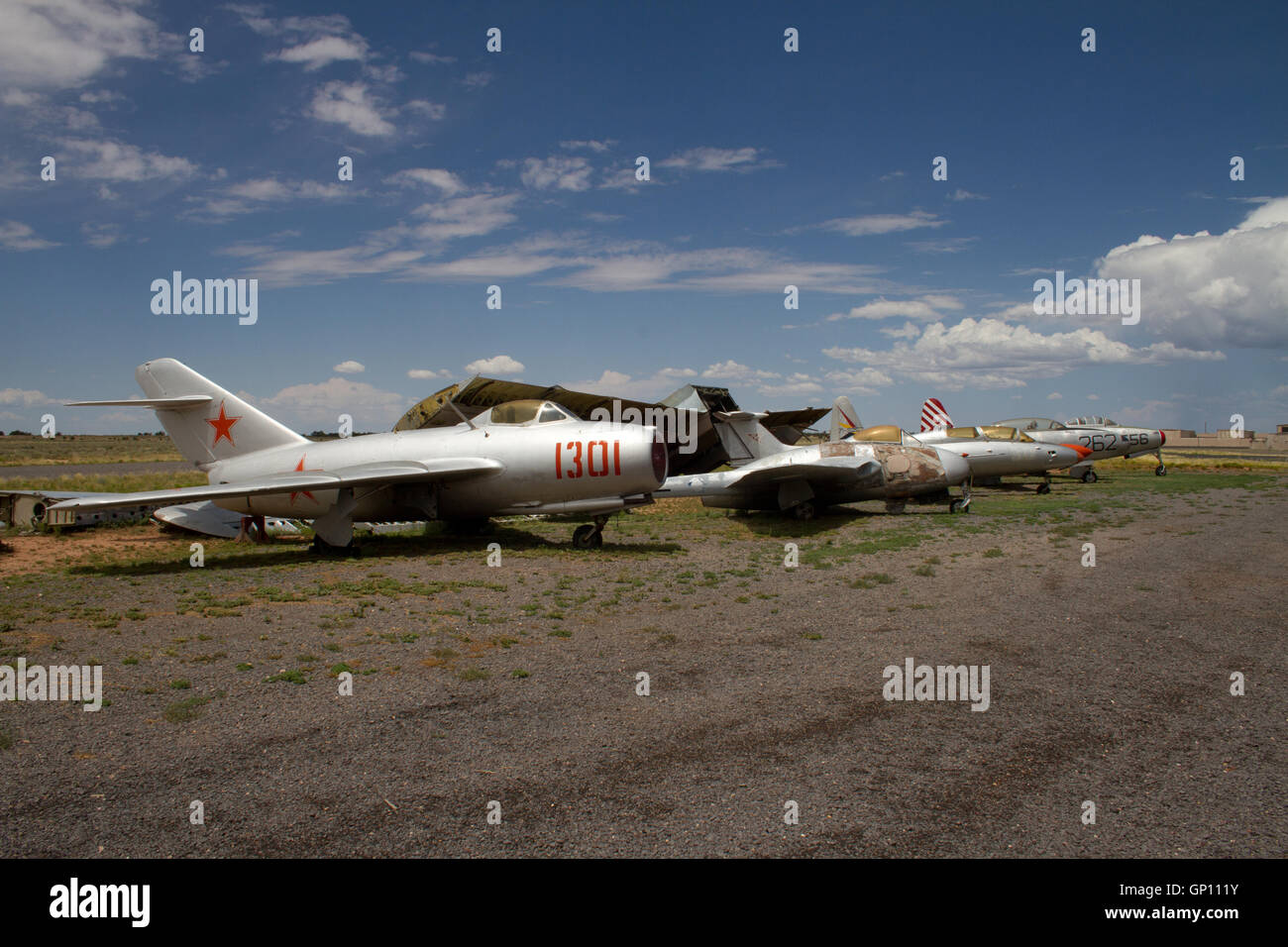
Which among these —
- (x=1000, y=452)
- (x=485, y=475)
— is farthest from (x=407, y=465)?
(x=1000, y=452)

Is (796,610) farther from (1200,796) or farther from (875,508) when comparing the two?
(875,508)

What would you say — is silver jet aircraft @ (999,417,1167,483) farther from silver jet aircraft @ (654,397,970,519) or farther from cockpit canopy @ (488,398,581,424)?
cockpit canopy @ (488,398,581,424)

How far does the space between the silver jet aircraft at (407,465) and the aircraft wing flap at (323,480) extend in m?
0.03

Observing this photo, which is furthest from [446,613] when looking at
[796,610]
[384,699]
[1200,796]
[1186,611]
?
[1186,611]

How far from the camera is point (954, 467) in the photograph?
1847 cm

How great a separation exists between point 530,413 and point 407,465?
99.8 inches

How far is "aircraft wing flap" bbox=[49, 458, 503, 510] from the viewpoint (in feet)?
35.6

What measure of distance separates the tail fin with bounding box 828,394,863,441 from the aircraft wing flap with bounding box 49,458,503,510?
1326 centimetres

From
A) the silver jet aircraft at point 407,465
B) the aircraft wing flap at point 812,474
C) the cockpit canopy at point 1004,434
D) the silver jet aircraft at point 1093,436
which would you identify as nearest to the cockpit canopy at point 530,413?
the silver jet aircraft at point 407,465

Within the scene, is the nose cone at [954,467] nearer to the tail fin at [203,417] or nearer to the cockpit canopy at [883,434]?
the cockpit canopy at [883,434]

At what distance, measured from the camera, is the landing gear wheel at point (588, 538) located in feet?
44.0

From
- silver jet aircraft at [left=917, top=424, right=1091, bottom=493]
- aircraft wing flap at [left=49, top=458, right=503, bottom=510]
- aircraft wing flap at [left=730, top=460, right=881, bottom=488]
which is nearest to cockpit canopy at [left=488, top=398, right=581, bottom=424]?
aircraft wing flap at [left=49, top=458, right=503, bottom=510]

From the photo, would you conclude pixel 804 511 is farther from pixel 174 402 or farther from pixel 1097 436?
pixel 1097 436
